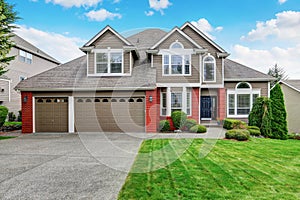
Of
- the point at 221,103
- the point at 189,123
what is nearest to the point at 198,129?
the point at 189,123

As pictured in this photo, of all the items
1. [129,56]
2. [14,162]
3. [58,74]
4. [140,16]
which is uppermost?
[140,16]

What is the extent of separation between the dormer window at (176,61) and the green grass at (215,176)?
7.72 m

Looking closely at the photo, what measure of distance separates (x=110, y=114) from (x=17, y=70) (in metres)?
13.8

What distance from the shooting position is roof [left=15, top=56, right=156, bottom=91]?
12945mm

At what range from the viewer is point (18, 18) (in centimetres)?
1183

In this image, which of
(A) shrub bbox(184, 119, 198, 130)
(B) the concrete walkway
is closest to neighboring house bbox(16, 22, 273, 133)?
(A) shrub bbox(184, 119, 198, 130)

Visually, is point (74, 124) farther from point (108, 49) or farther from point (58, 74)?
point (108, 49)

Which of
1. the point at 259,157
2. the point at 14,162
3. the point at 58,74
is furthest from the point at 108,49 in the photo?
the point at 259,157

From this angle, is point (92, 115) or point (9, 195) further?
point (92, 115)

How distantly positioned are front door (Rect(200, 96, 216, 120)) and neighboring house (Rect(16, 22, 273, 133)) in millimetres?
459

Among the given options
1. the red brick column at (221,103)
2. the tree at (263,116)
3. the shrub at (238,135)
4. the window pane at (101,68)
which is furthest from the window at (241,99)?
the window pane at (101,68)

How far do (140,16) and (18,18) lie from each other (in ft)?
26.9

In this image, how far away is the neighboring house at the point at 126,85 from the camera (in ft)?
43.1

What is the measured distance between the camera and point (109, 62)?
14062mm
